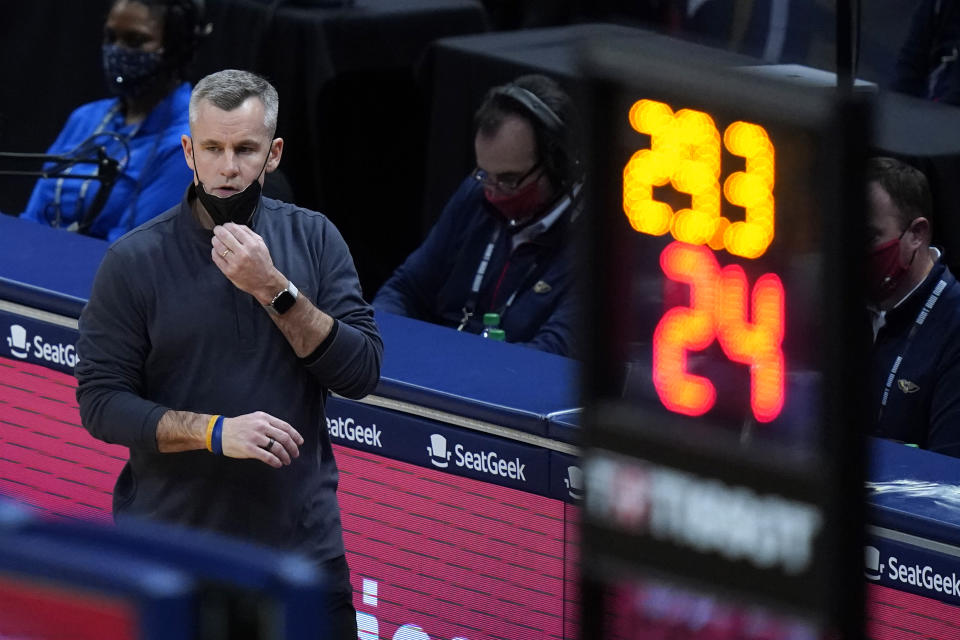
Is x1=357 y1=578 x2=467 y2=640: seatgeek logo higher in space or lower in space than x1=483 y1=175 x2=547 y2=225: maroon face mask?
lower

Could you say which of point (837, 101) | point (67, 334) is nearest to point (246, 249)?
point (67, 334)

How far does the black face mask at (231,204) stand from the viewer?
3684mm

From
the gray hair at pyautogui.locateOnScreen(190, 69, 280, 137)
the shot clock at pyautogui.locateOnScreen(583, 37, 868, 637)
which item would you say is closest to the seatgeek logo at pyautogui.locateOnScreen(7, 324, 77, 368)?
the gray hair at pyautogui.locateOnScreen(190, 69, 280, 137)

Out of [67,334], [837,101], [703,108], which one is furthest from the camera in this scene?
[67,334]

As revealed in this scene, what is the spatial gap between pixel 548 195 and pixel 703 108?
3341 millimetres

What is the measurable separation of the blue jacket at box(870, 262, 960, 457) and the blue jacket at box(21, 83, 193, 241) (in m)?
2.19

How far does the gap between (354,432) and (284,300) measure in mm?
1015

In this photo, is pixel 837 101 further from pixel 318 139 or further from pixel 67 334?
pixel 318 139

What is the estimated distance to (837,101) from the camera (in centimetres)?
191

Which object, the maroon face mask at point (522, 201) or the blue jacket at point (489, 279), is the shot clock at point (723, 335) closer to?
the blue jacket at point (489, 279)

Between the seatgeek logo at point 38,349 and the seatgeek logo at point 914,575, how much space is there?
212cm

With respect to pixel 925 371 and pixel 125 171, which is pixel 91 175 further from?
pixel 925 371

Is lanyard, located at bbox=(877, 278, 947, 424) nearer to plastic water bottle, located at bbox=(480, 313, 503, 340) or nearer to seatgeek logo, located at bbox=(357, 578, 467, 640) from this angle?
plastic water bottle, located at bbox=(480, 313, 503, 340)

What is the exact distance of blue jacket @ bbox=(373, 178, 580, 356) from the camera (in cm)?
535
